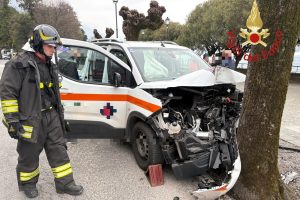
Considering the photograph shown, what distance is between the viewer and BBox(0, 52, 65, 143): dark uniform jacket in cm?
329

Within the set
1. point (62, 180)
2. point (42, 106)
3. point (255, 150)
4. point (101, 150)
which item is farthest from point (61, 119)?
point (255, 150)

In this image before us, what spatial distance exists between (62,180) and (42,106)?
97 cm

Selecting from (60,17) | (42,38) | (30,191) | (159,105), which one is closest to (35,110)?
(42,38)

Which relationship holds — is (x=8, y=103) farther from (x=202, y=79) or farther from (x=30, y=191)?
(x=202, y=79)

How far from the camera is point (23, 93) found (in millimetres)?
3396

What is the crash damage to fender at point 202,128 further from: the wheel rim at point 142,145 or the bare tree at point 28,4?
the bare tree at point 28,4

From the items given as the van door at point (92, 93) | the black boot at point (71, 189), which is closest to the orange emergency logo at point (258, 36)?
the van door at point (92, 93)

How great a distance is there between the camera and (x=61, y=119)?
3.87 meters

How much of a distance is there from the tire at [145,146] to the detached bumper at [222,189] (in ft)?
2.84

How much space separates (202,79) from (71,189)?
2.25 m

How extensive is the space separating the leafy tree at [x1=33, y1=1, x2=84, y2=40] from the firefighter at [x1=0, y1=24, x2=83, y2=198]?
4600 cm

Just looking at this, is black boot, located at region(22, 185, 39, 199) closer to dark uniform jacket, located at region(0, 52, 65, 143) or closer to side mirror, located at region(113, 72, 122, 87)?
dark uniform jacket, located at region(0, 52, 65, 143)

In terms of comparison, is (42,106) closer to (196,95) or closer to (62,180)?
(62,180)

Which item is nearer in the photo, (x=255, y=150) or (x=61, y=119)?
(x=255, y=150)
